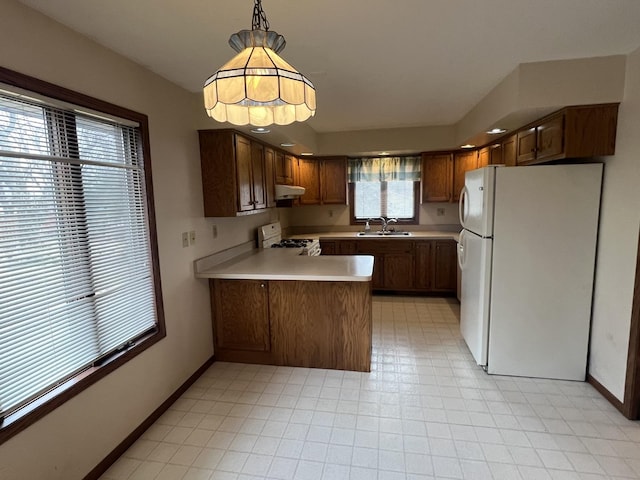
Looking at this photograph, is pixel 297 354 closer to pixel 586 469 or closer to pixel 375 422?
pixel 375 422

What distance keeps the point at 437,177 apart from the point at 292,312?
307cm

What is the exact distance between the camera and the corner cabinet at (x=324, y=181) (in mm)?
5027

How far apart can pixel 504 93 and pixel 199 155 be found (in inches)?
98.0

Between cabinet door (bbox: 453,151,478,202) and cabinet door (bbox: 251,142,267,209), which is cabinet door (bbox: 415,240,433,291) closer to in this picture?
cabinet door (bbox: 453,151,478,202)

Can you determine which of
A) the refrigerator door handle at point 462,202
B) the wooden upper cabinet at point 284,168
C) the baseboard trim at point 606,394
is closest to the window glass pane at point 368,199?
the wooden upper cabinet at point 284,168

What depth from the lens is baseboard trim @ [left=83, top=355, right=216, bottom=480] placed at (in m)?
1.80

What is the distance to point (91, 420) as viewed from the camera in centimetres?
177

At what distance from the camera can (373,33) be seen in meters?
1.83

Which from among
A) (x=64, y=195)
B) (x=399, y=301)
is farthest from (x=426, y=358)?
(x=64, y=195)

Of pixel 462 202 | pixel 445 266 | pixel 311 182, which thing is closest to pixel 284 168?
pixel 311 182

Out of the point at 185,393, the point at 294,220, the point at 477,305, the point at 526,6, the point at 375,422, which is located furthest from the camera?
the point at 294,220

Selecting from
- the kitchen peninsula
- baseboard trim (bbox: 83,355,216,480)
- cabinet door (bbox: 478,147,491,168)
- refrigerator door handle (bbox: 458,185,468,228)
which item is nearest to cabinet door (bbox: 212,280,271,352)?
the kitchen peninsula

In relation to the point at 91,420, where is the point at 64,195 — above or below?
above

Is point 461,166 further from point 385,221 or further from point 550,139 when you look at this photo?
point 550,139
